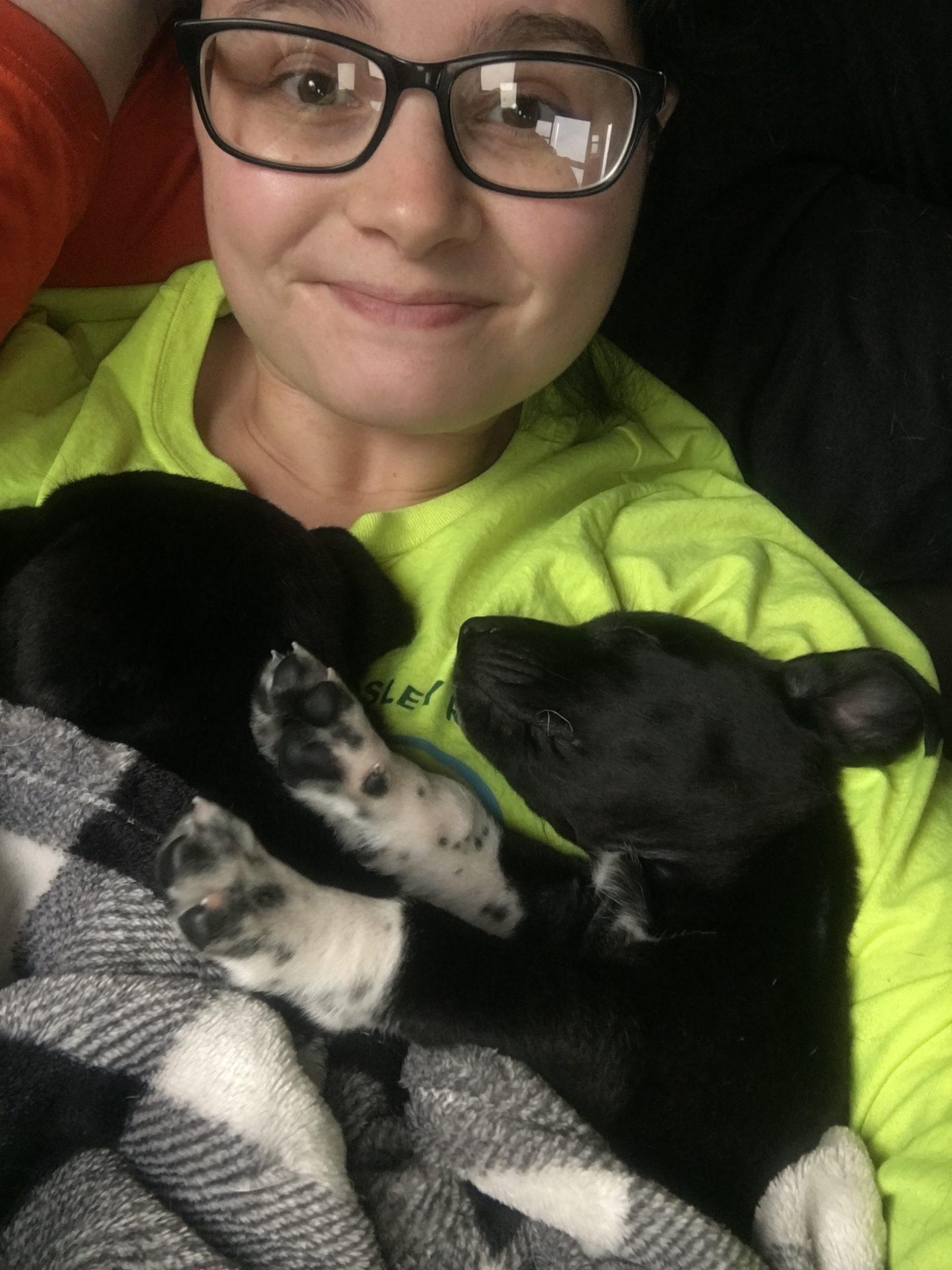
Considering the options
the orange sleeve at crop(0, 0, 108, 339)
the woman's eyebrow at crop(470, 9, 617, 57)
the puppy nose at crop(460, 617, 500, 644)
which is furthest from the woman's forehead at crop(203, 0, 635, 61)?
the puppy nose at crop(460, 617, 500, 644)

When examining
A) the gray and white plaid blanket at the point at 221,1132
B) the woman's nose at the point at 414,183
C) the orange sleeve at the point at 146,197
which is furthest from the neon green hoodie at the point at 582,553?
the woman's nose at the point at 414,183

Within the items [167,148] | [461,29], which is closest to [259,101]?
[461,29]

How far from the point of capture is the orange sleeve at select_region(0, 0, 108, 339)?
1458mm

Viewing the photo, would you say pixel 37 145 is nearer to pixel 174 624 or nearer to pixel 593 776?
pixel 174 624

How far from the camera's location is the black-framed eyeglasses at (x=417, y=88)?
46.9 inches

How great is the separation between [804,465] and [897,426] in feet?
0.55

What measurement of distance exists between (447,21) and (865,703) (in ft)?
3.32

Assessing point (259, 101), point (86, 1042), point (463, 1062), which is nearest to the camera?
point (86, 1042)

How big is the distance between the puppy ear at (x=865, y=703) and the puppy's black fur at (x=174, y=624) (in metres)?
0.66

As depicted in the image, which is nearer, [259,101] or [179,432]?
[259,101]

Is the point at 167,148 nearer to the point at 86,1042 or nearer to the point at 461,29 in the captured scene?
the point at 461,29

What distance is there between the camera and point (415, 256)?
4.09ft

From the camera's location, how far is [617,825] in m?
1.44

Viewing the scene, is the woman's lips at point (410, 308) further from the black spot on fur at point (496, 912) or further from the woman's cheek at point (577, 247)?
the black spot on fur at point (496, 912)
